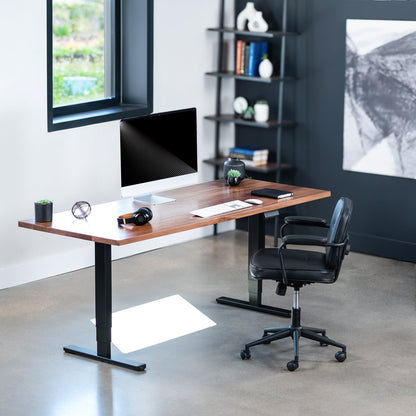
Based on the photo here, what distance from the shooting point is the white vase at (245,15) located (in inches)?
299

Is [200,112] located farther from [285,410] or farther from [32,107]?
[285,410]

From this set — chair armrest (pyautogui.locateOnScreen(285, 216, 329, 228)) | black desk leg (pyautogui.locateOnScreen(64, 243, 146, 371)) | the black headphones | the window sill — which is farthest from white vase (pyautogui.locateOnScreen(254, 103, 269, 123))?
black desk leg (pyautogui.locateOnScreen(64, 243, 146, 371))

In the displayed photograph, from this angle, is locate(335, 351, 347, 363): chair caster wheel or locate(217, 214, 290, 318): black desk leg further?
locate(217, 214, 290, 318): black desk leg

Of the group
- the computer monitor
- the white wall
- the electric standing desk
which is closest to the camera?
the electric standing desk

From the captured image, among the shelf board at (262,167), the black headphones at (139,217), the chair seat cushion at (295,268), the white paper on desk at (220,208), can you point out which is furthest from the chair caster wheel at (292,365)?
the shelf board at (262,167)

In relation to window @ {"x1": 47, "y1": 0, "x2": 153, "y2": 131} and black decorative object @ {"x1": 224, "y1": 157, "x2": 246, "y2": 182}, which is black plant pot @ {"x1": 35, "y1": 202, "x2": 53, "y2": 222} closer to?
black decorative object @ {"x1": 224, "y1": 157, "x2": 246, "y2": 182}

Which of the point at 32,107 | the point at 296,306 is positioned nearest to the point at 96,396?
the point at 296,306

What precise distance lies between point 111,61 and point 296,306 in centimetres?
298

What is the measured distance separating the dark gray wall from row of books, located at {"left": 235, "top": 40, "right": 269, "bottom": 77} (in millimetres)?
321

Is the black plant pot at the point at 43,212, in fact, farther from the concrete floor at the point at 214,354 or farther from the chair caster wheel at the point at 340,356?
the chair caster wheel at the point at 340,356

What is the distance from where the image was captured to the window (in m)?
6.77

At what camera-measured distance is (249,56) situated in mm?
7617

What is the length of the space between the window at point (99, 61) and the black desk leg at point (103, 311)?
1.89 meters

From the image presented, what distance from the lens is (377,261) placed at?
724 cm
